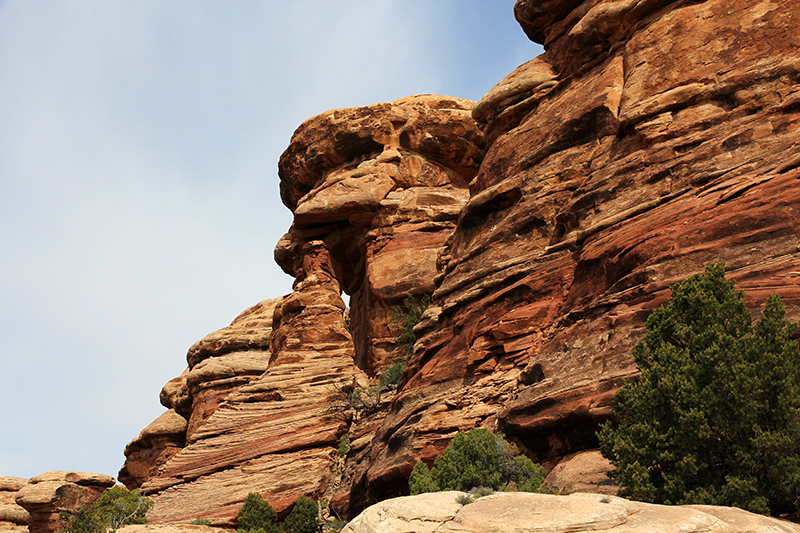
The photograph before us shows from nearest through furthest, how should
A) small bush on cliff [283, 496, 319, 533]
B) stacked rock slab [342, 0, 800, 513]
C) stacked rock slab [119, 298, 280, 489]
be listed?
stacked rock slab [342, 0, 800, 513] < small bush on cliff [283, 496, 319, 533] < stacked rock slab [119, 298, 280, 489]

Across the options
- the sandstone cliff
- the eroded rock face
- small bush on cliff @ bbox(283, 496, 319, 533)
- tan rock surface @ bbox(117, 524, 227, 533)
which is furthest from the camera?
the eroded rock face

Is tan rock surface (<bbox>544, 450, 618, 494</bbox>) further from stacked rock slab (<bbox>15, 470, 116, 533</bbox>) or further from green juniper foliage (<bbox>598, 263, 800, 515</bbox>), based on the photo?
stacked rock slab (<bbox>15, 470, 116, 533</bbox>)

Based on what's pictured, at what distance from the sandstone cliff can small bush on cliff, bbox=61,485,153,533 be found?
1.85 meters

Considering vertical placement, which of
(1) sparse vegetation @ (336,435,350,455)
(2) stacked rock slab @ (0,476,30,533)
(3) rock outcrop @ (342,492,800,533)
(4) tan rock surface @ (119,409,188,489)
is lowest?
(3) rock outcrop @ (342,492,800,533)

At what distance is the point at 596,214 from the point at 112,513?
83.6 feet

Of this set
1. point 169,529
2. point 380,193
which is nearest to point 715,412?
point 169,529

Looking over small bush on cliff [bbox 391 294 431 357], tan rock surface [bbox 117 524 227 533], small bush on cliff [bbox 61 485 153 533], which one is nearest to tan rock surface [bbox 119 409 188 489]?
small bush on cliff [bbox 61 485 153 533]

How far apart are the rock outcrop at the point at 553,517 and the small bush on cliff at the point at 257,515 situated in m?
20.5

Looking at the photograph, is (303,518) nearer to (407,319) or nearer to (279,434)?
(279,434)

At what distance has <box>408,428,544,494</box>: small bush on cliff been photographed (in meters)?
18.1

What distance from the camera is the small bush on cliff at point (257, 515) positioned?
1217 inches

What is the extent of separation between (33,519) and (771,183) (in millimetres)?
48886

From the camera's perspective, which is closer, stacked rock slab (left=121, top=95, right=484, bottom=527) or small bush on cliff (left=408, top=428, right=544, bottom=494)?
small bush on cliff (left=408, top=428, right=544, bottom=494)

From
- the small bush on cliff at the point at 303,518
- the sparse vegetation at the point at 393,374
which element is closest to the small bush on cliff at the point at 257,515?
the small bush on cliff at the point at 303,518
